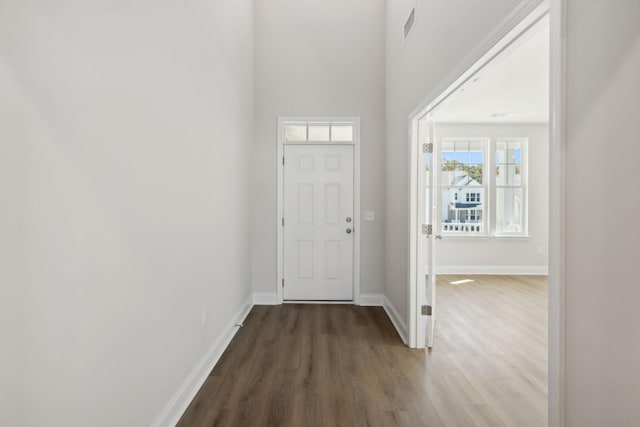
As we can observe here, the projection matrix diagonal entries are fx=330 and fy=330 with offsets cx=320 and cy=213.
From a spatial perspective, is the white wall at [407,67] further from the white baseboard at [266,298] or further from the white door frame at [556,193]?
the white baseboard at [266,298]

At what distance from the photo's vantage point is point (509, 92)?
14.7 ft

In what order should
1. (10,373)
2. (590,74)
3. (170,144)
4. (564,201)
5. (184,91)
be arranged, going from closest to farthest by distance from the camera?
1. (10,373)
2. (590,74)
3. (564,201)
4. (170,144)
5. (184,91)

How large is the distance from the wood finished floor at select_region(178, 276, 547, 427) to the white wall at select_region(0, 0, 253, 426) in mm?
453

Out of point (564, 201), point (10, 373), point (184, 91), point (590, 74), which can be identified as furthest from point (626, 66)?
point (184, 91)

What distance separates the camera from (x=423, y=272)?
2973 millimetres

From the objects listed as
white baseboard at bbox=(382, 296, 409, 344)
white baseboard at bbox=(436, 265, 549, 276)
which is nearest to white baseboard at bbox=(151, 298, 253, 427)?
white baseboard at bbox=(382, 296, 409, 344)

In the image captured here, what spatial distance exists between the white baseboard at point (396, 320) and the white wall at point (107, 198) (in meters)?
1.80

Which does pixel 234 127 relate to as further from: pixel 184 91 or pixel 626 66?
pixel 626 66

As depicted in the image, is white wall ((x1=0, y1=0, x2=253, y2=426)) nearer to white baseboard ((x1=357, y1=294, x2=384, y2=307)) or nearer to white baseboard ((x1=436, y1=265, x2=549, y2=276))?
white baseboard ((x1=357, y1=294, x2=384, y2=307))

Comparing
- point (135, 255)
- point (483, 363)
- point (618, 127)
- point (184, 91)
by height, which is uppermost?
point (184, 91)

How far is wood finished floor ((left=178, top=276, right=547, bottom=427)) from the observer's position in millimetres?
1985

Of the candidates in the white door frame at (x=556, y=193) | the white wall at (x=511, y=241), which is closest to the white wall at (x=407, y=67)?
the white door frame at (x=556, y=193)

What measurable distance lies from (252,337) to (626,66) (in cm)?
313

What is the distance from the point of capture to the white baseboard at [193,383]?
181 cm
